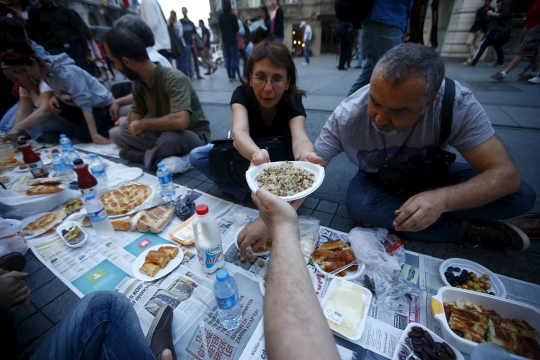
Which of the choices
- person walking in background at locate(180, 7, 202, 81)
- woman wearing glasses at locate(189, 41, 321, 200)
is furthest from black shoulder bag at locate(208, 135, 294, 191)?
person walking in background at locate(180, 7, 202, 81)

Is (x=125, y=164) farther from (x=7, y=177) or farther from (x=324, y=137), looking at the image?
(x=324, y=137)

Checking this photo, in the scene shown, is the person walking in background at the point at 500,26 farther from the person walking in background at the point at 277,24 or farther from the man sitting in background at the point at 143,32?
the man sitting in background at the point at 143,32

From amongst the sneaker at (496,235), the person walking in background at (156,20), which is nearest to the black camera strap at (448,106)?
the sneaker at (496,235)

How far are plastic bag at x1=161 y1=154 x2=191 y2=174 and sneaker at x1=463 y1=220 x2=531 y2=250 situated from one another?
324cm

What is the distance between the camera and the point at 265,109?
8.07ft

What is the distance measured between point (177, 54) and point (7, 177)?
5606 millimetres

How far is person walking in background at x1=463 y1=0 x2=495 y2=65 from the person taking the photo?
8867mm

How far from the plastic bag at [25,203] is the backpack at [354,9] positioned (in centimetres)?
418

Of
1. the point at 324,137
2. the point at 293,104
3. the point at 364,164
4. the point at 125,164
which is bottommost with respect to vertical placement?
the point at 125,164

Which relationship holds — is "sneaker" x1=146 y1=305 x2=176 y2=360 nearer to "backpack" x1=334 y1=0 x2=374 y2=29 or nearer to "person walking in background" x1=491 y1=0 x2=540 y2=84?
"backpack" x1=334 y1=0 x2=374 y2=29

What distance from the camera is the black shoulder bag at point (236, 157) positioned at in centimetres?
231

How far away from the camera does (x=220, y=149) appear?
2.40 m

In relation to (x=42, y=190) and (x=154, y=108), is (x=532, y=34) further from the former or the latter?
(x=42, y=190)

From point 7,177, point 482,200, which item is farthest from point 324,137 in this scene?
point 7,177
